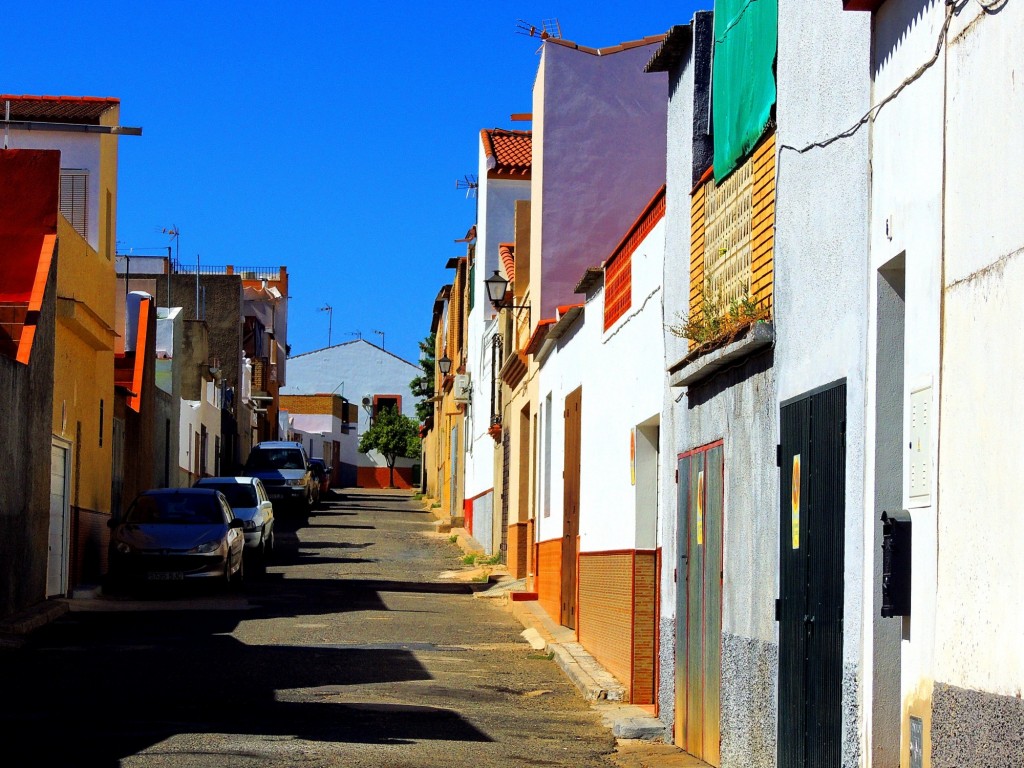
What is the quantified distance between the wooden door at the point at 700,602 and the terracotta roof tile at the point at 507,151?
83.6ft

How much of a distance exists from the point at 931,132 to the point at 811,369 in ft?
6.89

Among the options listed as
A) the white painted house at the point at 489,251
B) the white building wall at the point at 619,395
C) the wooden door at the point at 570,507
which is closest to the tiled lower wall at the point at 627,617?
the white building wall at the point at 619,395

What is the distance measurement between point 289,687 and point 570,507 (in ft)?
21.4

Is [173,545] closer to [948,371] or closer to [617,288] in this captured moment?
[617,288]

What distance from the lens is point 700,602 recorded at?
10.8 meters

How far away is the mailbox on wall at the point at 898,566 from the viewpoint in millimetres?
6266

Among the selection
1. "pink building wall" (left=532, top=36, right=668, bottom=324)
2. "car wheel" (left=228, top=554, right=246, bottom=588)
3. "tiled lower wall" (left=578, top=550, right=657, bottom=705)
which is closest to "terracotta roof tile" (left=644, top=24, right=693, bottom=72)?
"tiled lower wall" (left=578, top=550, right=657, bottom=705)

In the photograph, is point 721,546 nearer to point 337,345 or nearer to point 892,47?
point 892,47

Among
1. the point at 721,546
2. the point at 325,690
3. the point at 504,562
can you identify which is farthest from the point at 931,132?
the point at 504,562

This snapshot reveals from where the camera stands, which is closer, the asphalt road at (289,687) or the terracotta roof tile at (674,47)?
the asphalt road at (289,687)

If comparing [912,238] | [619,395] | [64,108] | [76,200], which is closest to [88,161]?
[76,200]

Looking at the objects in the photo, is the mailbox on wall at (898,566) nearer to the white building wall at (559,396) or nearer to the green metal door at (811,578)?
the green metal door at (811,578)

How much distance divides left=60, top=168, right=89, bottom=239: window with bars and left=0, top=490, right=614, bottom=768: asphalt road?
6.01m

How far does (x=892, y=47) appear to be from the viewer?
22.1 ft
